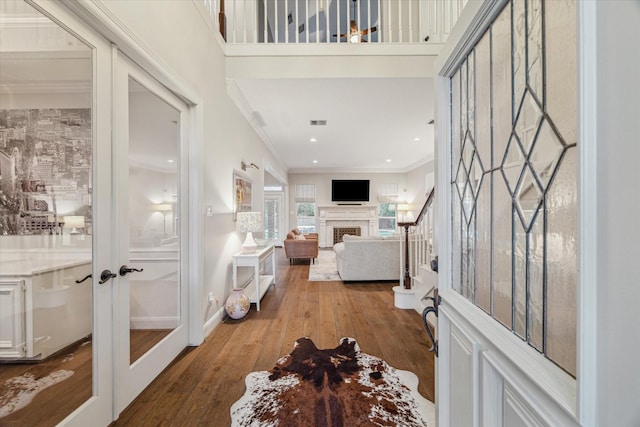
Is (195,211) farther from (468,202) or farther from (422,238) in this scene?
(422,238)

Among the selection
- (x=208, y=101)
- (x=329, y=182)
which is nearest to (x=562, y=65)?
(x=208, y=101)

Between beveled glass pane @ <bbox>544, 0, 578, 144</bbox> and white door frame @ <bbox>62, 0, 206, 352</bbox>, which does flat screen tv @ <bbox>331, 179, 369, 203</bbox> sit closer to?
white door frame @ <bbox>62, 0, 206, 352</bbox>

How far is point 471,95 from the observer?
3.42ft

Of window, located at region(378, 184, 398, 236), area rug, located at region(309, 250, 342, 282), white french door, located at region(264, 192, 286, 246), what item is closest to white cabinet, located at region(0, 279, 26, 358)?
area rug, located at region(309, 250, 342, 282)

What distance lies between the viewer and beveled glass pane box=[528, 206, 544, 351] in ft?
2.34

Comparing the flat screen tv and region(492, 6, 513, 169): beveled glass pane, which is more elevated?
the flat screen tv

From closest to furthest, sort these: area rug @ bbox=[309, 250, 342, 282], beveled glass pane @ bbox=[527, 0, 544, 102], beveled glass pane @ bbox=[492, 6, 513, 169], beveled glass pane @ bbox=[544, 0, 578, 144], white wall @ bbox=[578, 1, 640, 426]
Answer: white wall @ bbox=[578, 1, 640, 426] < beveled glass pane @ bbox=[544, 0, 578, 144] < beveled glass pane @ bbox=[527, 0, 544, 102] < beveled glass pane @ bbox=[492, 6, 513, 169] < area rug @ bbox=[309, 250, 342, 282]

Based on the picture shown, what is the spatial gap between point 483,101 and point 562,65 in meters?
0.33

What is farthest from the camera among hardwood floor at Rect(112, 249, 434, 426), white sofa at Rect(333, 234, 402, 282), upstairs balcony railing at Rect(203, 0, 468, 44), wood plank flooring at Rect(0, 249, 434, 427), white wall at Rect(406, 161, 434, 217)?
white wall at Rect(406, 161, 434, 217)

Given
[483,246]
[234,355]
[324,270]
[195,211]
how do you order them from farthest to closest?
[324,270]
[195,211]
[234,355]
[483,246]

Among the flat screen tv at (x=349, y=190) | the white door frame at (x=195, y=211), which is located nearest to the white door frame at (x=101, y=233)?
the white door frame at (x=195, y=211)

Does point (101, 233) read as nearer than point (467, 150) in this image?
No

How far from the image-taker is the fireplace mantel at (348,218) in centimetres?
917

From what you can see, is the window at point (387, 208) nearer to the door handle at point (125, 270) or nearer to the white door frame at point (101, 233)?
the door handle at point (125, 270)
